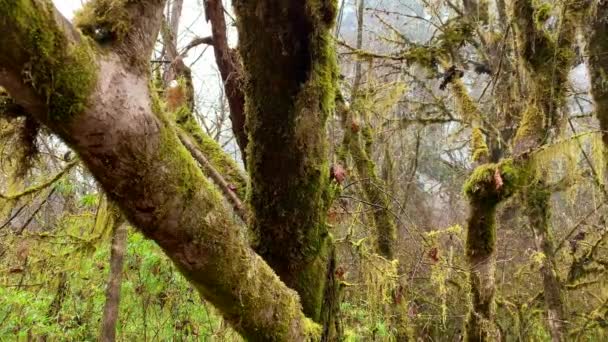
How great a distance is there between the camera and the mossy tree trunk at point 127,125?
3.74 ft

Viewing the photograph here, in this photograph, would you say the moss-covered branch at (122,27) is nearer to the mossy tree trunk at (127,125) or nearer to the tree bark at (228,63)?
the mossy tree trunk at (127,125)

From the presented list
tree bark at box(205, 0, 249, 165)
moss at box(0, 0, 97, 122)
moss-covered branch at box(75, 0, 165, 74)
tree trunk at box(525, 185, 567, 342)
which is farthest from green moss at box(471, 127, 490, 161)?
moss at box(0, 0, 97, 122)

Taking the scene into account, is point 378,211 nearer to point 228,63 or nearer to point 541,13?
point 541,13

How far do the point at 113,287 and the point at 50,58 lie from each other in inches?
163

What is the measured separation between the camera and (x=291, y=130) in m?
2.30

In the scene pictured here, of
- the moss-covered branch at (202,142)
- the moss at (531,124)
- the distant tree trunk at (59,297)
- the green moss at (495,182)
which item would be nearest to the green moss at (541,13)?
the moss at (531,124)

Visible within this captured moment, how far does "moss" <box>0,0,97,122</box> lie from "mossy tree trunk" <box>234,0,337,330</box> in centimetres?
101

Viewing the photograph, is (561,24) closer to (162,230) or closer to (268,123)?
(268,123)

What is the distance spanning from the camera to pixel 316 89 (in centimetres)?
232

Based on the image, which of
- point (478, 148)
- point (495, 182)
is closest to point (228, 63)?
point (495, 182)

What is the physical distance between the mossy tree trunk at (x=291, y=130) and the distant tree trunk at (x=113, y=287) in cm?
270

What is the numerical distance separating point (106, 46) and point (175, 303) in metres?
4.70

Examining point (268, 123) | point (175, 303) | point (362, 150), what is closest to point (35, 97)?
point (268, 123)

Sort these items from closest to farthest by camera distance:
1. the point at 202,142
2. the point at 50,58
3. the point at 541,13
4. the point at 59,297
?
the point at 50,58 → the point at 202,142 → the point at 541,13 → the point at 59,297
